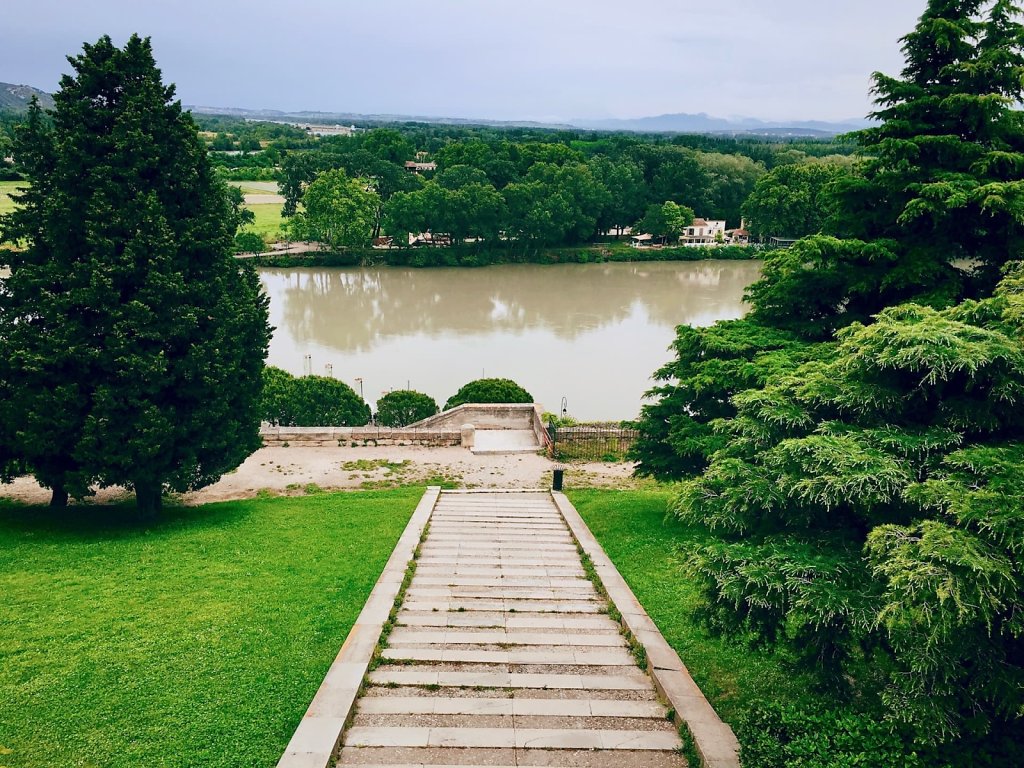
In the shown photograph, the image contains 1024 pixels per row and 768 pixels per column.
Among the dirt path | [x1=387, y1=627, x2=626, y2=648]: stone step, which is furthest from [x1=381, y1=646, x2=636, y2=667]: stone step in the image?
the dirt path

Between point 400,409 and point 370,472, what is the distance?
4952mm

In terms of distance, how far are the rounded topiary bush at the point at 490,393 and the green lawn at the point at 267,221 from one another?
4522cm

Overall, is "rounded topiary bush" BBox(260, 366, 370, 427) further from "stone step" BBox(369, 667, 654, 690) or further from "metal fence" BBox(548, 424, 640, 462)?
"stone step" BBox(369, 667, 654, 690)

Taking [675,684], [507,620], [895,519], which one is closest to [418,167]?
[507,620]

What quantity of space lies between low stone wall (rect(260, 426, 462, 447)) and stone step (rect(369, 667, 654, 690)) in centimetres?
1253

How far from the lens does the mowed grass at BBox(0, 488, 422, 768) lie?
597 centimetres

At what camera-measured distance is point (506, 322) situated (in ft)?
131

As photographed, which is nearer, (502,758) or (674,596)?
(502,758)

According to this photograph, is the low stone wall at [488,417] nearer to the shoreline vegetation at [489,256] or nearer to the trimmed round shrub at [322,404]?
the trimmed round shrub at [322,404]

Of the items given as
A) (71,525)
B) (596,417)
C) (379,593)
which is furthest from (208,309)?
(596,417)

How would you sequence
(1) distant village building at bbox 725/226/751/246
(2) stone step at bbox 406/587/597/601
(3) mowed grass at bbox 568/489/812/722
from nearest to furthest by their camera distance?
(3) mowed grass at bbox 568/489/812/722 < (2) stone step at bbox 406/587/597/601 < (1) distant village building at bbox 725/226/751/246

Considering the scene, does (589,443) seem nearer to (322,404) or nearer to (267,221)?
(322,404)

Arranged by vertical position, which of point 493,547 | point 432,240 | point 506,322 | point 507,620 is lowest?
point 506,322

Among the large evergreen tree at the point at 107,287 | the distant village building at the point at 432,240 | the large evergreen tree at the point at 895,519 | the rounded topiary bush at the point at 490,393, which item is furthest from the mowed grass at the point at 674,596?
the distant village building at the point at 432,240
